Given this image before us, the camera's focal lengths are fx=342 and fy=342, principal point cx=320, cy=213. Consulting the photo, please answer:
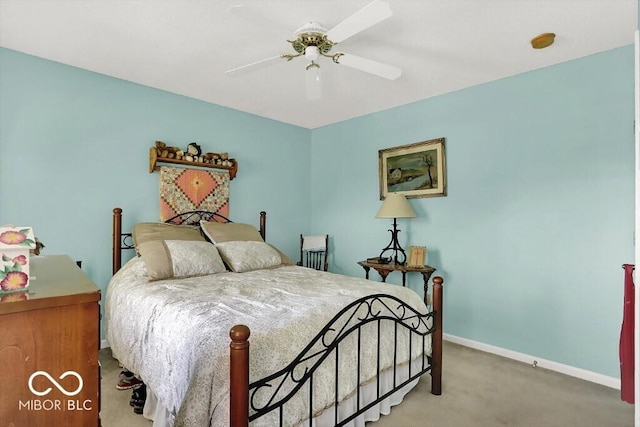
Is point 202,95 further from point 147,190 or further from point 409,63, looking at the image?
point 409,63

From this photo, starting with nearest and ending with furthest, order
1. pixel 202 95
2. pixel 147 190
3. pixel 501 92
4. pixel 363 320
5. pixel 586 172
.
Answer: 1. pixel 363 320
2. pixel 586 172
3. pixel 501 92
4. pixel 147 190
5. pixel 202 95

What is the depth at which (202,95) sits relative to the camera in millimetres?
3600

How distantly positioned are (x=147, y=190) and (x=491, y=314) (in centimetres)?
350

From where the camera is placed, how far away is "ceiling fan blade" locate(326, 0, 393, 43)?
1.66 m

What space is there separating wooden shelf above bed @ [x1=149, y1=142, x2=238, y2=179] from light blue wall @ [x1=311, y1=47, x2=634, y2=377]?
1884mm

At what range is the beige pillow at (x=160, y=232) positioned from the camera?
2988 mm

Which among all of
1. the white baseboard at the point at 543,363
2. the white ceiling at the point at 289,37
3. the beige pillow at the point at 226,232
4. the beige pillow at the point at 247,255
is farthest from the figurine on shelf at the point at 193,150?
the white baseboard at the point at 543,363

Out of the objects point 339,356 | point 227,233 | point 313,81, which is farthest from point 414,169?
point 339,356

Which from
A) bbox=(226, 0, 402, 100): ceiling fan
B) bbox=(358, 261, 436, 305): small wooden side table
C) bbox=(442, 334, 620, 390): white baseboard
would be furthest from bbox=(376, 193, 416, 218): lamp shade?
bbox=(226, 0, 402, 100): ceiling fan

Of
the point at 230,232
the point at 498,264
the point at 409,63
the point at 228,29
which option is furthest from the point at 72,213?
the point at 498,264

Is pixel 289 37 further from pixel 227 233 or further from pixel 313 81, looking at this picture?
pixel 227 233

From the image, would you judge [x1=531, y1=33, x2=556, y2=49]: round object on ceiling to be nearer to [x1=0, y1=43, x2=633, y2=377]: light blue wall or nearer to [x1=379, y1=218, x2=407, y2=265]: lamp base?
[x1=0, y1=43, x2=633, y2=377]: light blue wall

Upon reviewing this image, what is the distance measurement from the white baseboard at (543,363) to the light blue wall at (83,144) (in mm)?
2824

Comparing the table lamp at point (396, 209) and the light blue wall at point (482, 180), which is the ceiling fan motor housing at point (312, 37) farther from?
the table lamp at point (396, 209)
